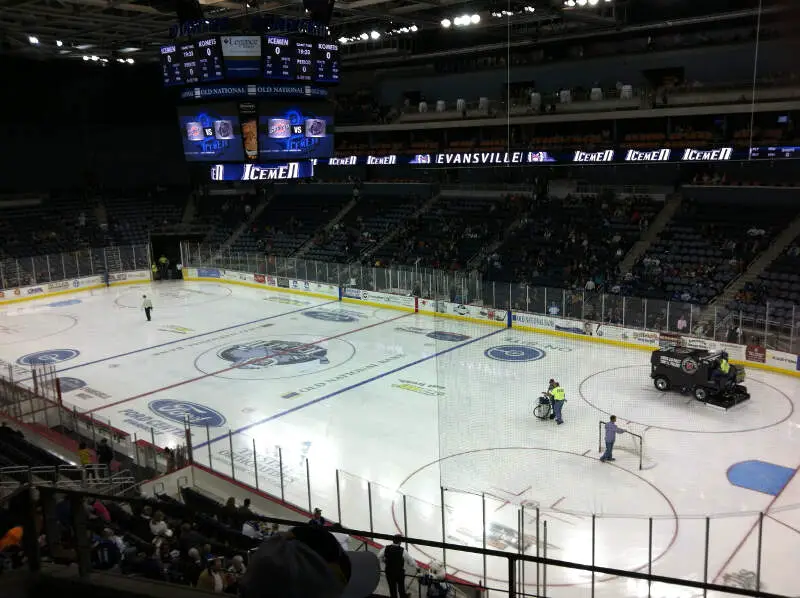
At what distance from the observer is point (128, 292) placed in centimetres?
3469

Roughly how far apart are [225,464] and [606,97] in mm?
23178

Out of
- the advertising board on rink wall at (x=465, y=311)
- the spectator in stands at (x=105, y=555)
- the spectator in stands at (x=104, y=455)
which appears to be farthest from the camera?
the advertising board on rink wall at (x=465, y=311)

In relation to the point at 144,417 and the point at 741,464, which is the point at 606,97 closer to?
the point at 741,464

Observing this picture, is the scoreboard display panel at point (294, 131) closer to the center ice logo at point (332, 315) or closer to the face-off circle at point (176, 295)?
the center ice logo at point (332, 315)

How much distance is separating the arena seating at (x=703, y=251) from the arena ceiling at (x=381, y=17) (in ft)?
24.0

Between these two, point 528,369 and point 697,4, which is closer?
point 528,369

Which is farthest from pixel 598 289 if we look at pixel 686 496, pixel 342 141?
pixel 342 141

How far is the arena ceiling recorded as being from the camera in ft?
84.5

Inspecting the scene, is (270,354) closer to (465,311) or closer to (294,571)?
(465,311)

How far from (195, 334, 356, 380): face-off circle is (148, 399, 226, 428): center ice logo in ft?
7.84

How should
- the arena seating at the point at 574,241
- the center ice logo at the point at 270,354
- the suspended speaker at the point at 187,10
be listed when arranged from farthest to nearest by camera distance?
1. the arena seating at the point at 574,241
2. the center ice logo at the point at 270,354
3. the suspended speaker at the point at 187,10

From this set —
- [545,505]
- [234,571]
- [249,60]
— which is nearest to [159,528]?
[234,571]

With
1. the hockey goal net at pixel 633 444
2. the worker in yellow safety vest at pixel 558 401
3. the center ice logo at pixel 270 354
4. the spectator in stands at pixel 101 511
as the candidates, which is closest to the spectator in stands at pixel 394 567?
the spectator in stands at pixel 101 511

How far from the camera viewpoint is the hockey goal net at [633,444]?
14.0m
